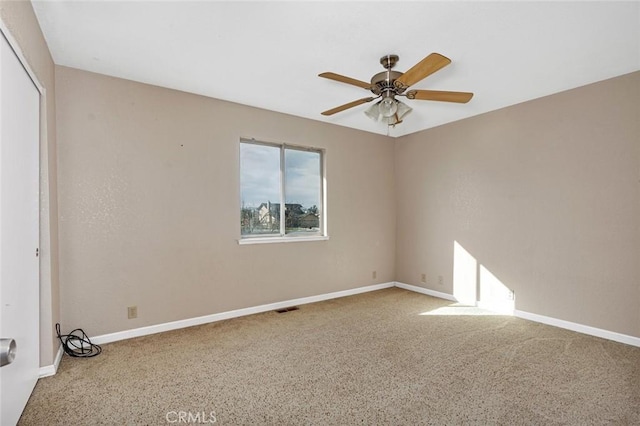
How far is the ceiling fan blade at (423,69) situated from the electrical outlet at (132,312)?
316cm

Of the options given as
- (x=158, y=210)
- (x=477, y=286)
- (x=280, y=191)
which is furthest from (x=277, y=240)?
(x=477, y=286)

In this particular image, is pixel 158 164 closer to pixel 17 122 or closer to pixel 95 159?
pixel 95 159

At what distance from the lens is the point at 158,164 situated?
327 centimetres

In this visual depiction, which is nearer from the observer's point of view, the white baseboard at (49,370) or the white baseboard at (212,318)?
the white baseboard at (49,370)

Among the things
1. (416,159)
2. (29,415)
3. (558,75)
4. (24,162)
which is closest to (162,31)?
(24,162)

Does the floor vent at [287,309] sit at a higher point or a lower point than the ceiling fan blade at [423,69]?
lower

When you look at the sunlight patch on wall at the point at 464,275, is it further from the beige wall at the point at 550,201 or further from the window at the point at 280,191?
the window at the point at 280,191

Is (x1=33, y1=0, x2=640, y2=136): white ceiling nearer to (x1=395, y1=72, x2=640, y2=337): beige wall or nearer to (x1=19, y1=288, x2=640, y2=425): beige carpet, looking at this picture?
(x1=395, y1=72, x2=640, y2=337): beige wall

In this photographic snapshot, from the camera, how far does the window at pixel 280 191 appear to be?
397 cm

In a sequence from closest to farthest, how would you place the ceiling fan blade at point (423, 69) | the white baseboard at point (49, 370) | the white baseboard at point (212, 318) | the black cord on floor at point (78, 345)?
the ceiling fan blade at point (423, 69) < the white baseboard at point (49, 370) < the black cord on floor at point (78, 345) < the white baseboard at point (212, 318)

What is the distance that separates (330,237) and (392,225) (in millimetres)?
1262

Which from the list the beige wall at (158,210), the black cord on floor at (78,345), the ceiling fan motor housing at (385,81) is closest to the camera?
the ceiling fan motor housing at (385,81)

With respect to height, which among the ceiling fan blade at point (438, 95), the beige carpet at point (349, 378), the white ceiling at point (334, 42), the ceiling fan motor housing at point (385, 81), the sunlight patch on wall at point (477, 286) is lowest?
the beige carpet at point (349, 378)

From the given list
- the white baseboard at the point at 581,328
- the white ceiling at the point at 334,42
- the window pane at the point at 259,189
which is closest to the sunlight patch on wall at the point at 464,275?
the white baseboard at the point at 581,328
